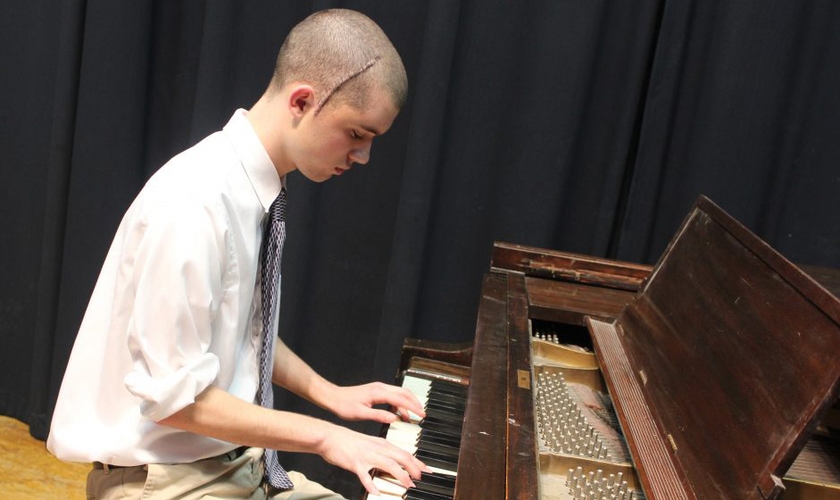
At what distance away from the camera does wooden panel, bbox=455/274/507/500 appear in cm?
119

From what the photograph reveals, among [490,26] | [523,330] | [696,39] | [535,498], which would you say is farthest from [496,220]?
[535,498]

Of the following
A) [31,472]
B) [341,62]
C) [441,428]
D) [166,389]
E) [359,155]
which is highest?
[341,62]

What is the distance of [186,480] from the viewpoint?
151 centimetres

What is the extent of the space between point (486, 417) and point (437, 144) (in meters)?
1.57

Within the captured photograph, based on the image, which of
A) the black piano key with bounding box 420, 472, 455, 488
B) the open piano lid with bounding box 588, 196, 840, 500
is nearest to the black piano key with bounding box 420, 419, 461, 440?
the black piano key with bounding box 420, 472, 455, 488

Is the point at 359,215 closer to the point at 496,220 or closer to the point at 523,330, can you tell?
the point at 496,220

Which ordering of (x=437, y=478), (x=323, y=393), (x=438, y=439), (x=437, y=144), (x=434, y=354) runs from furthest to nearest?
1. (x=437, y=144)
2. (x=434, y=354)
3. (x=323, y=393)
4. (x=438, y=439)
5. (x=437, y=478)

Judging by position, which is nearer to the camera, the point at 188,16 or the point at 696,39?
the point at 696,39

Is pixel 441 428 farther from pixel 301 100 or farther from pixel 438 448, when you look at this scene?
pixel 301 100

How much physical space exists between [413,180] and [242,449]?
139 centimetres

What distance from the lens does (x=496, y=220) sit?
2916 millimetres

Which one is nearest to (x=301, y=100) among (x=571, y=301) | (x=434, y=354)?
(x=434, y=354)

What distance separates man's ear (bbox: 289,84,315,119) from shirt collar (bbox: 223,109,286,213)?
0.11 m

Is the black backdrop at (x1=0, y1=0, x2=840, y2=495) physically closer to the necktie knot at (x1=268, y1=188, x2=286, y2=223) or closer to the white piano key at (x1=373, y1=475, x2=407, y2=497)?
the necktie knot at (x1=268, y1=188, x2=286, y2=223)
